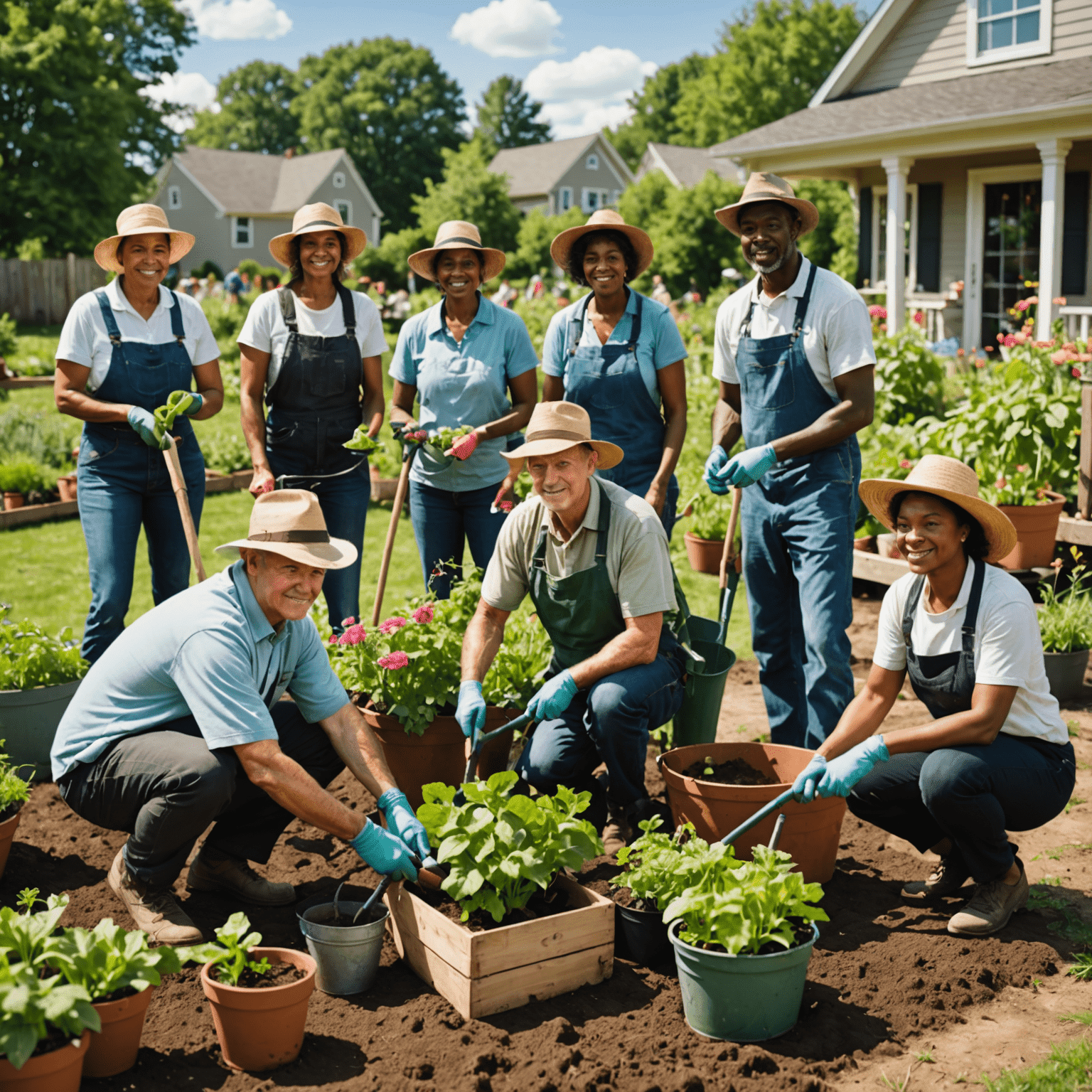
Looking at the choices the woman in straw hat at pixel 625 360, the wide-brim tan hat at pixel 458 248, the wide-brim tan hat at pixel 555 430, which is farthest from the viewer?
the wide-brim tan hat at pixel 458 248

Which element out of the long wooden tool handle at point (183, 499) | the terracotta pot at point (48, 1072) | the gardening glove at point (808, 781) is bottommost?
the terracotta pot at point (48, 1072)

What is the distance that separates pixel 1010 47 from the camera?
13.8 meters

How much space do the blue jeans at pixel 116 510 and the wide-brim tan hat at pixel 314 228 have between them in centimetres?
91

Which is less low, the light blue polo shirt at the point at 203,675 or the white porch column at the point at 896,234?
the white porch column at the point at 896,234

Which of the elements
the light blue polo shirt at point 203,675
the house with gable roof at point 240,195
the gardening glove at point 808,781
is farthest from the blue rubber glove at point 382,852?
the house with gable roof at point 240,195

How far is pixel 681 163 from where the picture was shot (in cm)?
4481

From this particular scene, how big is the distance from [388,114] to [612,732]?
61.4 metres

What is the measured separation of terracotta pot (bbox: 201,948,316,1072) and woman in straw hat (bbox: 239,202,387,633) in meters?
2.13

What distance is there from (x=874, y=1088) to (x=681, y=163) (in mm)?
45603

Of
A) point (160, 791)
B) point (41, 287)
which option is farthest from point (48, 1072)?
point (41, 287)

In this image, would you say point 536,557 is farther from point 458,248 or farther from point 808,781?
point 458,248

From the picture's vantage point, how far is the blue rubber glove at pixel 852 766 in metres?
3.18

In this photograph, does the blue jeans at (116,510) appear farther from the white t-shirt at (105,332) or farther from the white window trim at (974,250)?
the white window trim at (974,250)

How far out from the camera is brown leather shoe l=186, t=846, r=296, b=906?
3473mm
